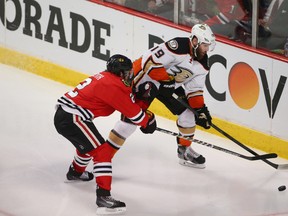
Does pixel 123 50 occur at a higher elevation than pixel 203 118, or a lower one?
lower

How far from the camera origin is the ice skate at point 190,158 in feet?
27.2

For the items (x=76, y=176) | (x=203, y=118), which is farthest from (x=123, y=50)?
(x=76, y=176)

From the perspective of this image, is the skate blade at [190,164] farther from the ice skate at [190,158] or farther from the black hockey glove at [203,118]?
the black hockey glove at [203,118]

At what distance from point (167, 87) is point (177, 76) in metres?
0.21

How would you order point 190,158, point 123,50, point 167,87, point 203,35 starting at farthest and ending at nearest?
point 123,50
point 190,158
point 167,87
point 203,35

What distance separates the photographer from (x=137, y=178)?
8.04m

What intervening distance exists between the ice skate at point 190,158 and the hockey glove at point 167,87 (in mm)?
581

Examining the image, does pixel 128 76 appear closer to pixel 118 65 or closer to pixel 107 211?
pixel 118 65

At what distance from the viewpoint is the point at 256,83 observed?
28.2 feet

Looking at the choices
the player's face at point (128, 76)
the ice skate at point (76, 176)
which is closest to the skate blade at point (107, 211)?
the ice skate at point (76, 176)

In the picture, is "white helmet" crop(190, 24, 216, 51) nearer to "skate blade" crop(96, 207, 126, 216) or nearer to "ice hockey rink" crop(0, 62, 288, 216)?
"ice hockey rink" crop(0, 62, 288, 216)

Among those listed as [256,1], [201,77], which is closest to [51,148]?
[201,77]

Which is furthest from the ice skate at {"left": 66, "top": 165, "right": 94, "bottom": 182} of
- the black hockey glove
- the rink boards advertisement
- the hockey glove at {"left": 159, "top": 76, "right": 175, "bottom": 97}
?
the rink boards advertisement

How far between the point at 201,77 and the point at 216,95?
82 centimetres
